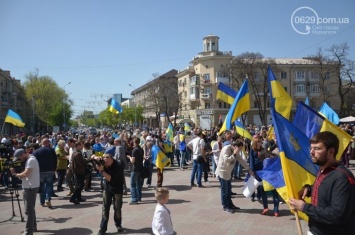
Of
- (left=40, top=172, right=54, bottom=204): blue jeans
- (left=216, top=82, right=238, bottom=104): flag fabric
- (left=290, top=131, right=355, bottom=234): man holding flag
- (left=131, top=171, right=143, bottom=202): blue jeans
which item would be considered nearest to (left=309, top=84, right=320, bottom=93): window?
(left=216, top=82, right=238, bottom=104): flag fabric

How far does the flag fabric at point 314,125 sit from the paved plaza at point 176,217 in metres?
2.85

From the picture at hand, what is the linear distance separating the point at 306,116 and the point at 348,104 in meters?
68.0

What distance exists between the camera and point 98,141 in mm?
16328

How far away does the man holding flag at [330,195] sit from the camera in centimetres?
281

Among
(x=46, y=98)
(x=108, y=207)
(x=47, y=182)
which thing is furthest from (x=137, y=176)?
(x=46, y=98)

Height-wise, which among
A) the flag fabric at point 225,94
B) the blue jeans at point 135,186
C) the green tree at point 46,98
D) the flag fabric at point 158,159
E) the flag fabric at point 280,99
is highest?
the green tree at point 46,98

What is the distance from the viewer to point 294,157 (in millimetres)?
4297

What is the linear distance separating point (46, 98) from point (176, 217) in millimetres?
59851

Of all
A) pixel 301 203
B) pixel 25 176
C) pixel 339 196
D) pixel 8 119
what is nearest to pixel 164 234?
pixel 301 203

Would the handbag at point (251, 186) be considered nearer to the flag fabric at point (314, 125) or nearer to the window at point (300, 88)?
the flag fabric at point (314, 125)

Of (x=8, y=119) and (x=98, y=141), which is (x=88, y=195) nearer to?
(x=98, y=141)

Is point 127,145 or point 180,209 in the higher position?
point 127,145

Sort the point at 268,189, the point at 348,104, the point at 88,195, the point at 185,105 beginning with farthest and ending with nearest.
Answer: the point at 185,105 → the point at 348,104 → the point at 88,195 → the point at 268,189

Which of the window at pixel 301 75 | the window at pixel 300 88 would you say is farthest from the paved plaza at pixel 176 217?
the window at pixel 300 88
